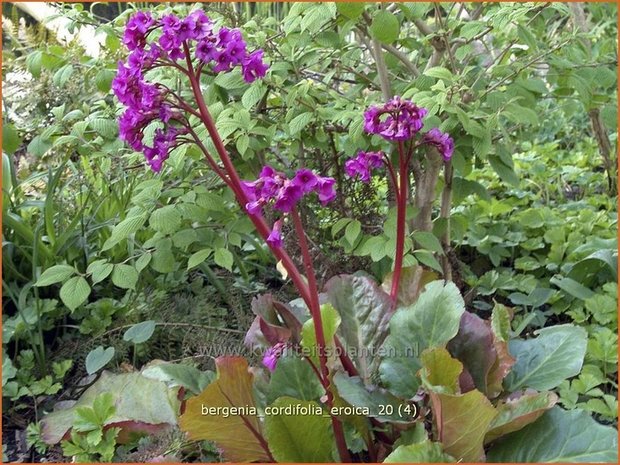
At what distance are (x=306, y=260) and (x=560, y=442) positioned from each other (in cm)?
64

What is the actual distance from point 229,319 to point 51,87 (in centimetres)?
130

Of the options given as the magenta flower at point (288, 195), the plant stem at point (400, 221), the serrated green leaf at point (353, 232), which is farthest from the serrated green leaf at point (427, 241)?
the magenta flower at point (288, 195)

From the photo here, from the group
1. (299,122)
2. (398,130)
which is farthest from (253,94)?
(398,130)

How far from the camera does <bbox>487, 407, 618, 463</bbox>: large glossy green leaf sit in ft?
5.01

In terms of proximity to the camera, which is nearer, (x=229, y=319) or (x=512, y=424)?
(x=512, y=424)

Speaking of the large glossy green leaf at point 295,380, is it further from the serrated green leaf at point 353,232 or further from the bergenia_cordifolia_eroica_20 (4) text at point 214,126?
the serrated green leaf at point 353,232

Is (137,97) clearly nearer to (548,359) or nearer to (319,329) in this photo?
(319,329)

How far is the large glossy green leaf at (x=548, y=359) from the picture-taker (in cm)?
177

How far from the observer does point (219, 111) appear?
2.18 m

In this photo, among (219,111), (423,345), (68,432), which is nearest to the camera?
(423,345)

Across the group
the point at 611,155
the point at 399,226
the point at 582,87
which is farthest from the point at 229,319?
the point at 611,155

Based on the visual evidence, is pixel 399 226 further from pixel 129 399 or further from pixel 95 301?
pixel 95 301

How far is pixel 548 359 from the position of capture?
5.97ft

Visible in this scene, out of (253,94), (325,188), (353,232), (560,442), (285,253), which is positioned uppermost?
(253,94)
